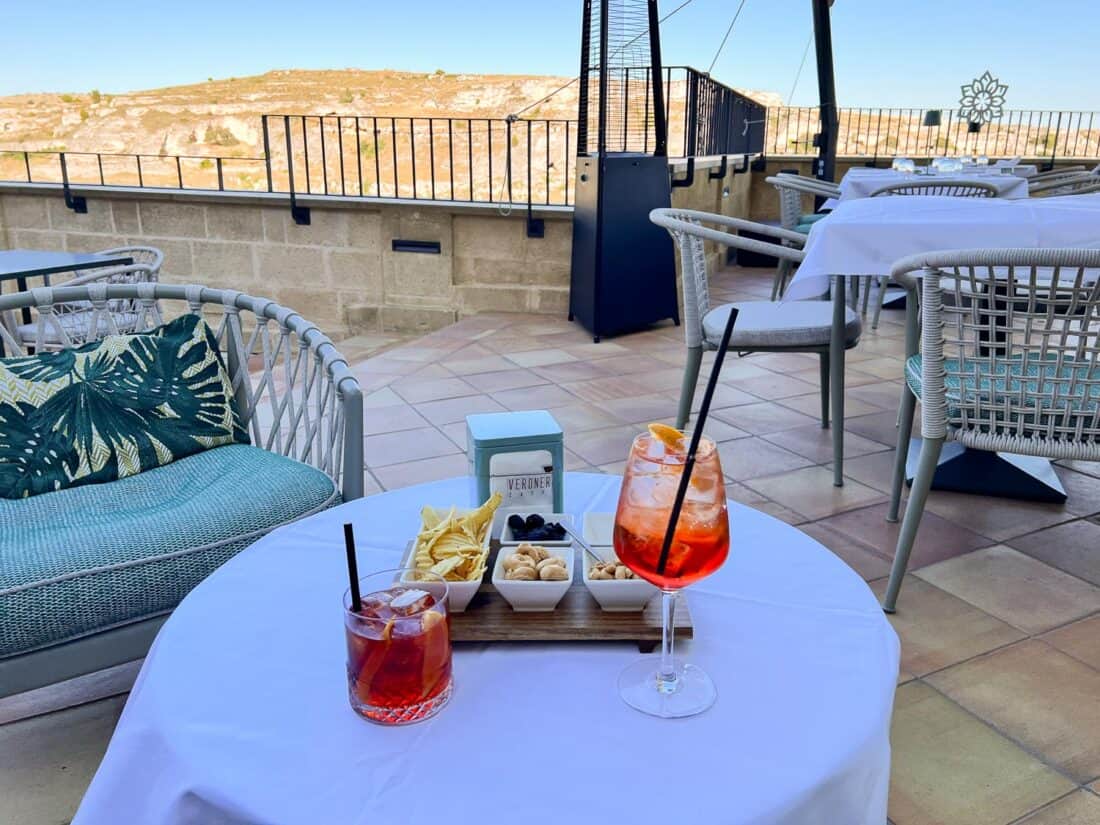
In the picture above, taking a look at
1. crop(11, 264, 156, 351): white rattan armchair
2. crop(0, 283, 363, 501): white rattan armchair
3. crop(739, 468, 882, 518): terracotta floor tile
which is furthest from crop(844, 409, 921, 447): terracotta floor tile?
crop(11, 264, 156, 351): white rattan armchair

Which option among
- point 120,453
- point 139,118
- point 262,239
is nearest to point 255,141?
point 139,118

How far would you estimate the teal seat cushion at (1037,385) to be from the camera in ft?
5.26

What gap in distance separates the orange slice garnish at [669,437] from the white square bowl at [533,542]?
230 millimetres

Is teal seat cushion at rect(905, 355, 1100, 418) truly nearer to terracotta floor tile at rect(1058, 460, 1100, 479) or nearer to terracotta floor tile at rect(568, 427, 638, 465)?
terracotta floor tile at rect(1058, 460, 1100, 479)

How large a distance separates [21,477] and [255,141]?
22269mm

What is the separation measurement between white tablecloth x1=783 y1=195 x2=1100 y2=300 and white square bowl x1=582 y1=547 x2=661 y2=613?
146cm

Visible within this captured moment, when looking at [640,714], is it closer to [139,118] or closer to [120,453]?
[120,453]

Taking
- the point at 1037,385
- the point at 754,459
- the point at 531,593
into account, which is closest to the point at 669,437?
the point at 531,593

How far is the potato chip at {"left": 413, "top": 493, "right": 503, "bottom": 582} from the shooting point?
818 mm

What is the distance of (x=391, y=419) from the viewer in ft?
10.3

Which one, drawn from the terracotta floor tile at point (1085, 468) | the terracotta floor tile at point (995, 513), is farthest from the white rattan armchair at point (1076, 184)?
the terracotta floor tile at point (995, 513)

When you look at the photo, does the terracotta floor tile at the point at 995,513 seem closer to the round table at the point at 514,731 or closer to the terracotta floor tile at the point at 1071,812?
the terracotta floor tile at the point at 1071,812

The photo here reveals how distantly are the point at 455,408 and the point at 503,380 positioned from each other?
45cm

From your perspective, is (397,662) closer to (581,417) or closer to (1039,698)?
(1039,698)
